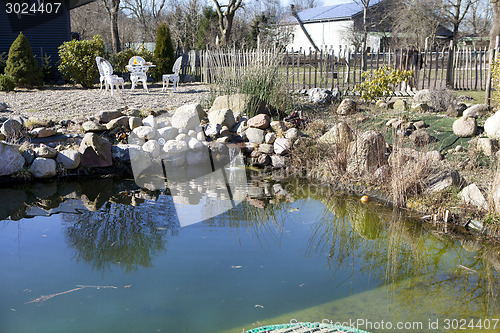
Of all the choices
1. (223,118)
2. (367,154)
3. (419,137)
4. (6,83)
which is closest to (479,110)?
(419,137)

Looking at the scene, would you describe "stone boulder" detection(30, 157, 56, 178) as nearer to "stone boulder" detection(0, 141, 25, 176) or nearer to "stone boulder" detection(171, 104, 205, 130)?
"stone boulder" detection(0, 141, 25, 176)

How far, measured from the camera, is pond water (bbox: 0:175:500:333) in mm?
3344

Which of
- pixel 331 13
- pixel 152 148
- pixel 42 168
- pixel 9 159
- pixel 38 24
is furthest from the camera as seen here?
pixel 331 13

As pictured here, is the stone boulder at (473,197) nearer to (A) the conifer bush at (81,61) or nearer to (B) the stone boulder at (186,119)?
(B) the stone boulder at (186,119)

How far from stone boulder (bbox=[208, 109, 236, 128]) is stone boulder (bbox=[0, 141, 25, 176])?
3119 mm

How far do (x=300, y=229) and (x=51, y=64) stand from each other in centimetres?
1336

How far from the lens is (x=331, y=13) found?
31844 millimetres

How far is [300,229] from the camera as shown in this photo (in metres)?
5.10

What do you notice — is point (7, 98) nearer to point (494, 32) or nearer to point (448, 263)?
point (448, 263)

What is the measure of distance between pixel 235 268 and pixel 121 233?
1.47 m

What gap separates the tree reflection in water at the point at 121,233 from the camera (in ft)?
14.2

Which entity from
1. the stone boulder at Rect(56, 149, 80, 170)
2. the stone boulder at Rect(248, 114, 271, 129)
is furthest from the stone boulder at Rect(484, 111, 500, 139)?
the stone boulder at Rect(56, 149, 80, 170)

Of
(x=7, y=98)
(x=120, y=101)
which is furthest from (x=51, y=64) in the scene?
(x=120, y=101)

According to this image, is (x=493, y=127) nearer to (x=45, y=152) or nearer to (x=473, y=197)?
(x=473, y=197)
